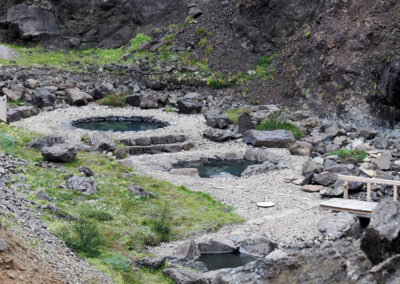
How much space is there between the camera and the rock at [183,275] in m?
12.1

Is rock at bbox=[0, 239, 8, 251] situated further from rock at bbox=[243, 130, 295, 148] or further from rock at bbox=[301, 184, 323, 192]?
rock at bbox=[243, 130, 295, 148]

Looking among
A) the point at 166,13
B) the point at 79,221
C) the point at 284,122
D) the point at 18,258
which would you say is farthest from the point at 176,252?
the point at 166,13

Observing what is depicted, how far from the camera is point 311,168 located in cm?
2158

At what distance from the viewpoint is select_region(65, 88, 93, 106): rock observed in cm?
3572

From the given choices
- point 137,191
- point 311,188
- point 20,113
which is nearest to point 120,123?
point 20,113

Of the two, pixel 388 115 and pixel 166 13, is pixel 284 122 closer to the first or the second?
pixel 388 115

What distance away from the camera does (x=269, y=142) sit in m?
27.1

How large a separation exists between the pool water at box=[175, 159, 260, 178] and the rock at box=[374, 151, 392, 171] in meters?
5.37

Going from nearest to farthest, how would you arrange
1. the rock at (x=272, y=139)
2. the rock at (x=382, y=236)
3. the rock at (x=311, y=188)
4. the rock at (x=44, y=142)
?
the rock at (x=382, y=236) → the rock at (x=311, y=188) → the rock at (x=44, y=142) → the rock at (x=272, y=139)

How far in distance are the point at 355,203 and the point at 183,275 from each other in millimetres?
7422

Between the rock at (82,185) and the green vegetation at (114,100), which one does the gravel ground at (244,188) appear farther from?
the green vegetation at (114,100)

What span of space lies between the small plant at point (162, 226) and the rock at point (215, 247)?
0.99 m

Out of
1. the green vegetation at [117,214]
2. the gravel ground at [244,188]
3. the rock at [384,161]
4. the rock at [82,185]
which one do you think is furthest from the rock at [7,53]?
the rock at [384,161]

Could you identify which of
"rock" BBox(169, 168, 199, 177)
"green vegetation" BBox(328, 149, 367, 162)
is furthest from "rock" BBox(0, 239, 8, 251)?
"green vegetation" BBox(328, 149, 367, 162)
